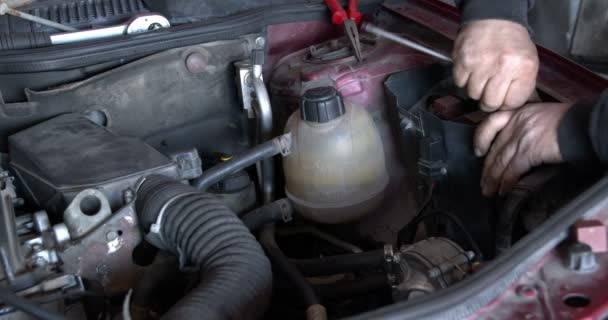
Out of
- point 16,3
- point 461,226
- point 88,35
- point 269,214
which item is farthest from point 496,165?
point 16,3

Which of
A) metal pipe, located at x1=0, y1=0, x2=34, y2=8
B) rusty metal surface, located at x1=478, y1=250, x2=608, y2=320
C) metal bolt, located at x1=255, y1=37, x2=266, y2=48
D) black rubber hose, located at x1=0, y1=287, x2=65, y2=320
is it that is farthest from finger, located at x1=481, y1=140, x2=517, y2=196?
metal pipe, located at x1=0, y1=0, x2=34, y2=8

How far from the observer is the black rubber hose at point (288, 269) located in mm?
1040

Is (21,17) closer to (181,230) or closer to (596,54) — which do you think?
(181,230)

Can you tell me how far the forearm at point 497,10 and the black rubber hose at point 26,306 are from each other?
888 mm

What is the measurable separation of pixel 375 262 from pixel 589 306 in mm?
491

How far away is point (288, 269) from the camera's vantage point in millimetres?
1135

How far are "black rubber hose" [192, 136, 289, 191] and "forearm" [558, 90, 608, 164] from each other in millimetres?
541

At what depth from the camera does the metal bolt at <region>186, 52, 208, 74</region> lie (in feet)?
4.55

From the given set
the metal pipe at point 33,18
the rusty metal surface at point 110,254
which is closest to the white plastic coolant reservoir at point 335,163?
the rusty metal surface at point 110,254

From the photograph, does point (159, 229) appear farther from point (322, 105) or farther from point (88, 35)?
point (88, 35)

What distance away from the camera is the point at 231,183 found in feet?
4.55

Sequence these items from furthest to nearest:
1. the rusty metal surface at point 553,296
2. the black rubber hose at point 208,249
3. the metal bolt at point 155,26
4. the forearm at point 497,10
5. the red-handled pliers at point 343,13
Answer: the red-handled pliers at point 343,13, the metal bolt at point 155,26, the forearm at point 497,10, the black rubber hose at point 208,249, the rusty metal surface at point 553,296

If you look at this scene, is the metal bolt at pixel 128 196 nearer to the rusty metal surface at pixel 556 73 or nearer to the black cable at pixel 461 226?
the black cable at pixel 461 226

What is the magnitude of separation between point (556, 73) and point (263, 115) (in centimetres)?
59
